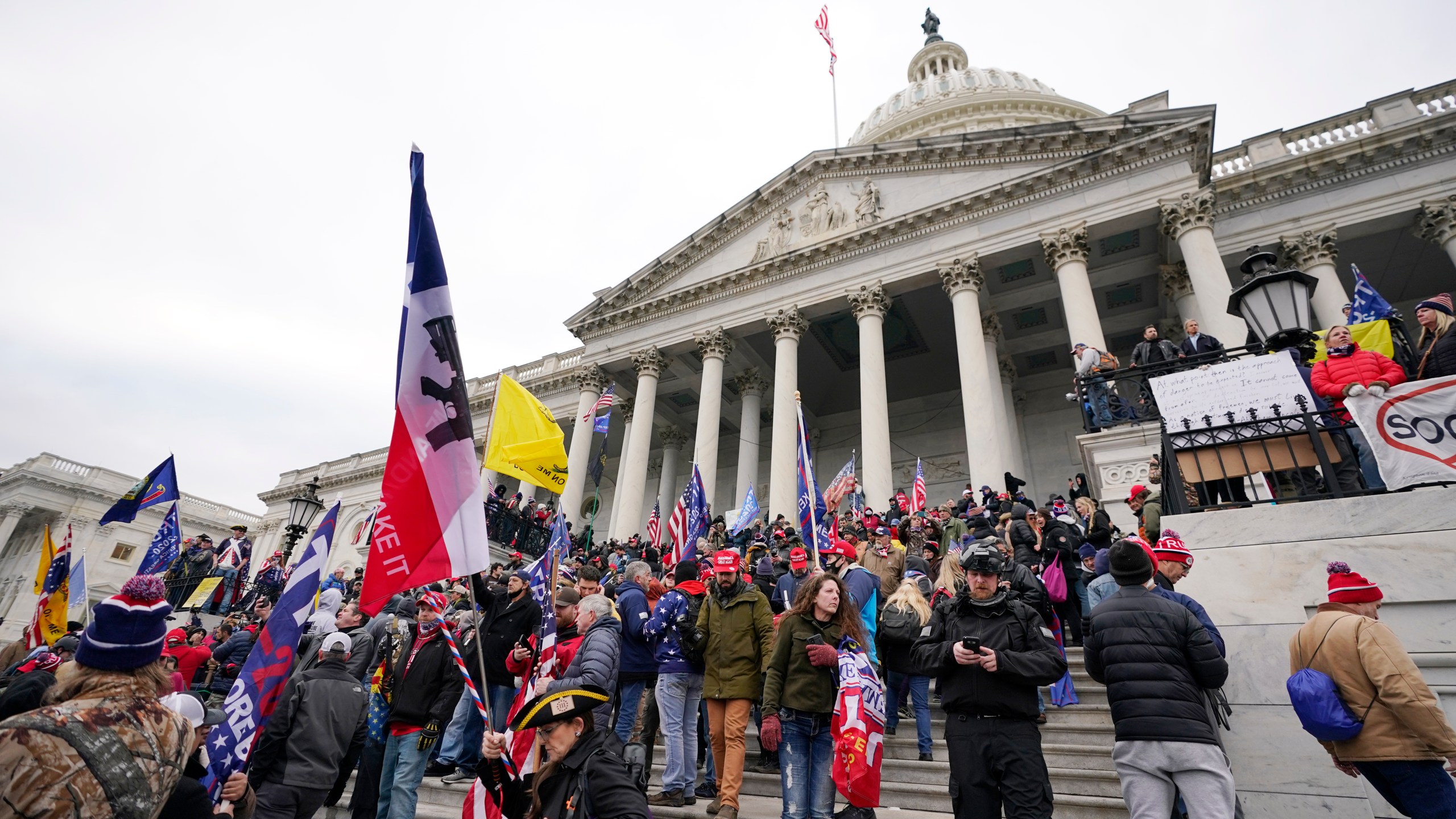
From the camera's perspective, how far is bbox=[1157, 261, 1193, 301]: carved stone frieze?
1698cm

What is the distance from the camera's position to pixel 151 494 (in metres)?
12.5

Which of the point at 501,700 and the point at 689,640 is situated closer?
the point at 689,640

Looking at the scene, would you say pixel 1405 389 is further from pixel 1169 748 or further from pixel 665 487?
pixel 665 487

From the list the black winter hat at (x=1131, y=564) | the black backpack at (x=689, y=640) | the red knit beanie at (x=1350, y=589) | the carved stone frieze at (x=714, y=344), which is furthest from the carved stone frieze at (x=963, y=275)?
the black winter hat at (x=1131, y=564)

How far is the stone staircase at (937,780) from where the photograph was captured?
15.0 feet

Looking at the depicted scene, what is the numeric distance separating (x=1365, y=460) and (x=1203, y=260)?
36.4 feet

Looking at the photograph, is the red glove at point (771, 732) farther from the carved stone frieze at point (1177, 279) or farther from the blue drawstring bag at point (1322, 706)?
the carved stone frieze at point (1177, 279)

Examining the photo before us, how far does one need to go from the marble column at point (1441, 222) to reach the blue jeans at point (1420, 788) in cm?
1934

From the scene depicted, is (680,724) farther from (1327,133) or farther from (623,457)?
(1327,133)

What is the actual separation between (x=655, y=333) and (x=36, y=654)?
18.8 m

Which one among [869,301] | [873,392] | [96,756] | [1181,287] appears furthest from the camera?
[869,301]

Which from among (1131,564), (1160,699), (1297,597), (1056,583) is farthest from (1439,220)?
(1160,699)

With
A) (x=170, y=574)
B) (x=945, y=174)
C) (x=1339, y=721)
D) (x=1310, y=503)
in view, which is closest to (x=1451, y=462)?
(x=1310, y=503)

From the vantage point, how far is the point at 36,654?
5918 millimetres
